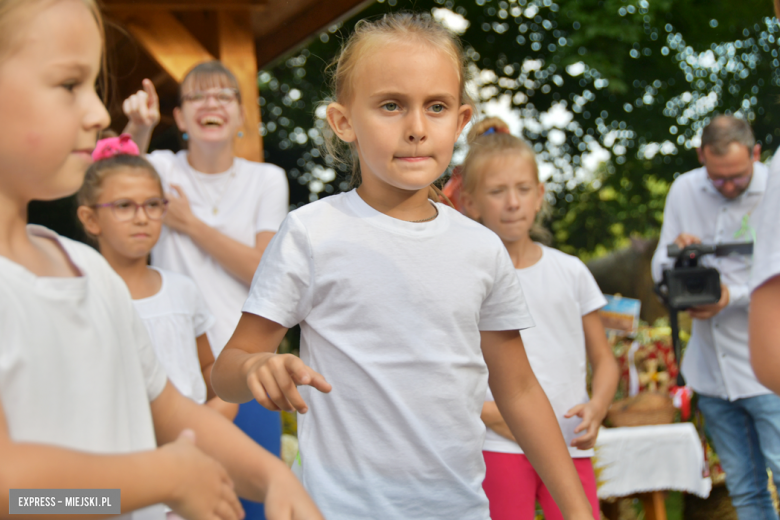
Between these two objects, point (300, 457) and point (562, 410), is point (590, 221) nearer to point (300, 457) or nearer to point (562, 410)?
point (562, 410)

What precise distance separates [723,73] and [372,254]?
589cm

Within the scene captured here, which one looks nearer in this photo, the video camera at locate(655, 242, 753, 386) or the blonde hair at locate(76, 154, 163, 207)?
the blonde hair at locate(76, 154, 163, 207)

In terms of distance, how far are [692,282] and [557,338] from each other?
95 centimetres

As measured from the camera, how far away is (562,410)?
1.96 m

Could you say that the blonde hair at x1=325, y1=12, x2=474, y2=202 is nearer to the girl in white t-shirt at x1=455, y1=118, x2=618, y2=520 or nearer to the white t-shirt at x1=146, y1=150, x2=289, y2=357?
the girl in white t-shirt at x1=455, y1=118, x2=618, y2=520

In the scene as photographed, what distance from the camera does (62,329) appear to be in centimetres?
70

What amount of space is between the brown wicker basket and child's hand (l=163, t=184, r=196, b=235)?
85.7 inches

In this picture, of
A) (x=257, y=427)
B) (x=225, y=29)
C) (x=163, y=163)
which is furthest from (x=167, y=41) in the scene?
(x=257, y=427)

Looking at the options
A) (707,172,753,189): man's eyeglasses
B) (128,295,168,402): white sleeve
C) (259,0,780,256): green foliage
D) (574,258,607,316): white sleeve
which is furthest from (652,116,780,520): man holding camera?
(259,0,780,256): green foliage

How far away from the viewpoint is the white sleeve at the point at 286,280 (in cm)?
111

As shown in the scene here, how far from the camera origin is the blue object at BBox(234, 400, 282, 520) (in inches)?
85.2

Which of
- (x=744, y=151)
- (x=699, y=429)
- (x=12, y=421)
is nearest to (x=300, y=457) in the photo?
(x=12, y=421)

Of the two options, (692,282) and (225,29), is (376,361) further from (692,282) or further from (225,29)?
(225,29)

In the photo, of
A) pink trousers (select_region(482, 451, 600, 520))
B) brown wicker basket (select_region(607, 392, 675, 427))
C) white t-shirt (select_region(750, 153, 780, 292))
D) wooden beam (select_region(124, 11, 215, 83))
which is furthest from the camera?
brown wicker basket (select_region(607, 392, 675, 427))
